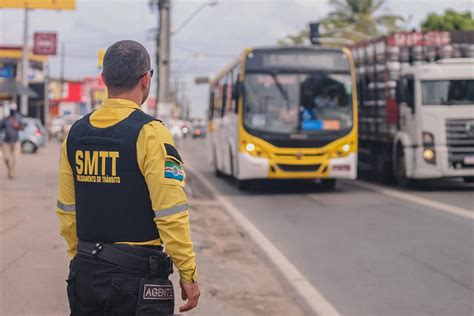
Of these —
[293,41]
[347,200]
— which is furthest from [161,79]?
[293,41]

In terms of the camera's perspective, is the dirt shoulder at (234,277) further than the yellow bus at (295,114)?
No

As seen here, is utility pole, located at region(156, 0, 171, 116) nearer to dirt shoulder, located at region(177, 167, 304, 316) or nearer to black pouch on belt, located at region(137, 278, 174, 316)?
dirt shoulder, located at region(177, 167, 304, 316)

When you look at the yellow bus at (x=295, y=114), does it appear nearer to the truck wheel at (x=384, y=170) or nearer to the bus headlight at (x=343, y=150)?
the bus headlight at (x=343, y=150)

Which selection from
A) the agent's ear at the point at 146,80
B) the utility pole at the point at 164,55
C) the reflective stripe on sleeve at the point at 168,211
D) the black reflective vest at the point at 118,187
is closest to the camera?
the reflective stripe on sleeve at the point at 168,211

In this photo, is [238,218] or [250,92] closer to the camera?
[238,218]

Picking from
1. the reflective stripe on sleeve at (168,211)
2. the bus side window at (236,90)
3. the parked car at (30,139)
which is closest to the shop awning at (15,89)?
the parked car at (30,139)

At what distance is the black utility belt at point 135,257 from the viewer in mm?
3854

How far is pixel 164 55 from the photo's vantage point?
25.5m

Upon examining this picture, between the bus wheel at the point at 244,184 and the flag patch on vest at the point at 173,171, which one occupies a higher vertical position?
the flag patch on vest at the point at 173,171

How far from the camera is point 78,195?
4.09m

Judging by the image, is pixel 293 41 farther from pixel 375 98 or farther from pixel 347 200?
pixel 347 200

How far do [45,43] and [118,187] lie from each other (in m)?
47.2

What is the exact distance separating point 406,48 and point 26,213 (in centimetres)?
1113

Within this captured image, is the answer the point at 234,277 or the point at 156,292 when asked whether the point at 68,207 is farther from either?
the point at 234,277
